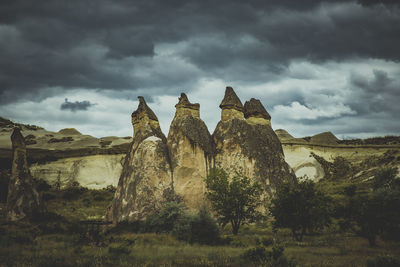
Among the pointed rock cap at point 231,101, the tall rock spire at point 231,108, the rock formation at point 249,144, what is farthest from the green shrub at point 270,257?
the pointed rock cap at point 231,101

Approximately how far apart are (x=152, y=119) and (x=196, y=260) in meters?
25.5

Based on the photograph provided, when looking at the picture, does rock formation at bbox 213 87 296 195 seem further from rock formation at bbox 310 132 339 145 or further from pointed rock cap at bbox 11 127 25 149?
rock formation at bbox 310 132 339 145

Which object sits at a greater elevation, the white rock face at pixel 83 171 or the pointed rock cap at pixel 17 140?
the pointed rock cap at pixel 17 140

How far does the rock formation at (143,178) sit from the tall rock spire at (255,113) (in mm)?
11450

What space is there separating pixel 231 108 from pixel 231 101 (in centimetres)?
87

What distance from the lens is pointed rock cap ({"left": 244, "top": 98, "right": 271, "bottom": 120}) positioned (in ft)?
127

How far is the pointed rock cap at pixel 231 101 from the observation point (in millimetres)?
37094

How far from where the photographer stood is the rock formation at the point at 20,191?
28.5 meters

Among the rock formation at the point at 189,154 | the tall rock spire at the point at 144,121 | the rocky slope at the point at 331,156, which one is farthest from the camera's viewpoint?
the rocky slope at the point at 331,156

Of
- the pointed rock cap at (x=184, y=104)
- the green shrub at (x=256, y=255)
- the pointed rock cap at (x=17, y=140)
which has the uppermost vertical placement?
the pointed rock cap at (x=184, y=104)

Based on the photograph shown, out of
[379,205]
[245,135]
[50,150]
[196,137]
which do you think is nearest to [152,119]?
[196,137]

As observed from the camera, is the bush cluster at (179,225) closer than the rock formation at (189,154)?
Yes

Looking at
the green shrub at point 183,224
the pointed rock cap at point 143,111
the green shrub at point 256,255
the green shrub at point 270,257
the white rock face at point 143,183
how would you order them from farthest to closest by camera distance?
1. the pointed rock cap at point 143,111
2. the white rock face at point 143,183
3. the green shrub at point 183,224
4. the green shrub at point 256,255
5. the green shrub at point 270,257

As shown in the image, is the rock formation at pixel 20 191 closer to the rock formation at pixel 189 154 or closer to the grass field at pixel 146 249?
the grass field at pixel 146 249
